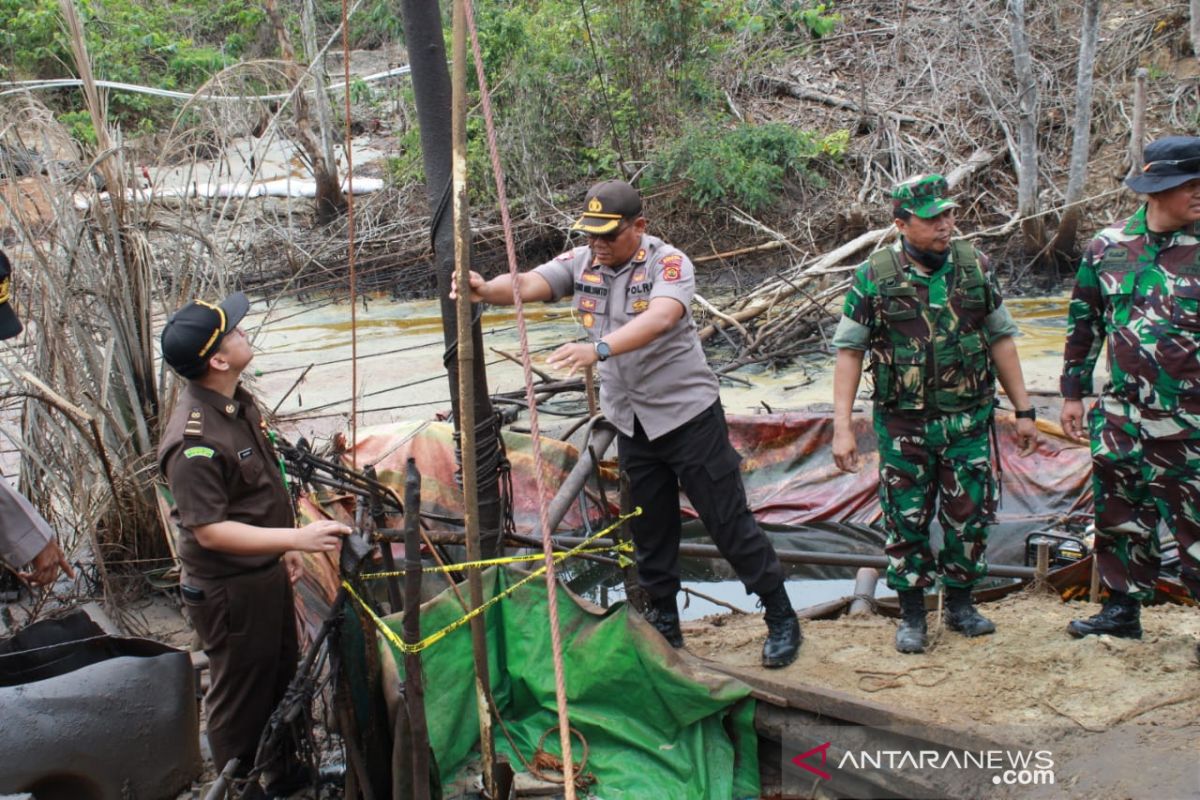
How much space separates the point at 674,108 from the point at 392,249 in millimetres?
5131

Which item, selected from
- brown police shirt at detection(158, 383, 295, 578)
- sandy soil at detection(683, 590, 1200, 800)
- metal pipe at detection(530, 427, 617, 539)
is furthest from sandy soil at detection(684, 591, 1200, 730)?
brown police shirt at detection(158, 383, 295, 578)

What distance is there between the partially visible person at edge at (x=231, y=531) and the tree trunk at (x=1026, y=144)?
37.9 feet

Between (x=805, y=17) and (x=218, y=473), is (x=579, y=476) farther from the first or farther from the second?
(x=805, y=17)

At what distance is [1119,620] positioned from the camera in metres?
3.67

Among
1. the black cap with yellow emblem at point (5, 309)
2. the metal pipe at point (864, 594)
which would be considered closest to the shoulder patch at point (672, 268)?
the metal pipe at point (864, 594)

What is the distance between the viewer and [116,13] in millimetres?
21703

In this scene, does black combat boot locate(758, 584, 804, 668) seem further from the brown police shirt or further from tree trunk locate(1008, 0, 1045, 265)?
tree trunk locate(1008, 0, 1045, 265)

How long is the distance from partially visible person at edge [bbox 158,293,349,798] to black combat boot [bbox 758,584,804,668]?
1.60 meters

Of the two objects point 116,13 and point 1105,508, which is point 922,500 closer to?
point 1105,508

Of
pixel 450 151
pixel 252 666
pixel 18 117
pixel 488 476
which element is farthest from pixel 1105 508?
pixel 18 117

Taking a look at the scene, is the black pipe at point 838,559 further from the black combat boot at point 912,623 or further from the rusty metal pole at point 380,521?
the rusty metal pole at point 380,521

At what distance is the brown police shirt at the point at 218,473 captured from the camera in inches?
116

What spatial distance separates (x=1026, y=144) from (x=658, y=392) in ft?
38.2

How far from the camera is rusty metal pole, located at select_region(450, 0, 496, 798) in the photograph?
2.70 metres
